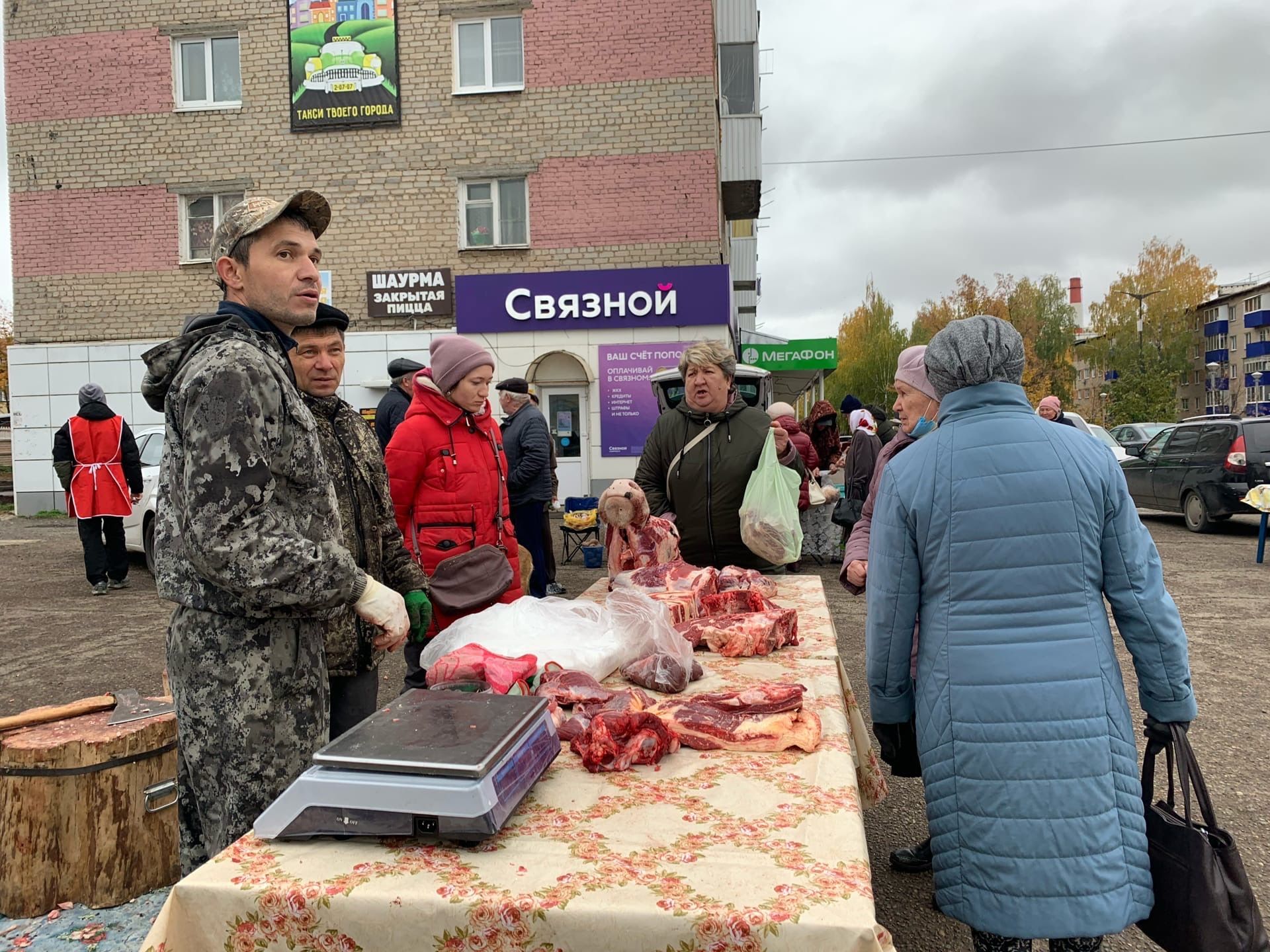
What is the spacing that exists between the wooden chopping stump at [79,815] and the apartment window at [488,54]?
15085 mm

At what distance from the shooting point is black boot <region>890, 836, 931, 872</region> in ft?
10.7

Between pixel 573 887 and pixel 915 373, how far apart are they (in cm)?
235

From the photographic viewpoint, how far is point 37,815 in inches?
107

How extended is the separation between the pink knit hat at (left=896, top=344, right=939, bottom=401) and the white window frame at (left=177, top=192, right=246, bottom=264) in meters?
15.9

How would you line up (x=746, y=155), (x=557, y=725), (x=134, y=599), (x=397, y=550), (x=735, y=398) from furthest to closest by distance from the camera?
(x=746, y=155), (x=134, y=599), (x=735, y=398), (x=397, y=550), (x=557, y=725)

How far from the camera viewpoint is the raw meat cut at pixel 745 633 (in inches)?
115

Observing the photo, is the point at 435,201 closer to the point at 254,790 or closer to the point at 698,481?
the point at 698,481

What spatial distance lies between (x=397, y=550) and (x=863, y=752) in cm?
179

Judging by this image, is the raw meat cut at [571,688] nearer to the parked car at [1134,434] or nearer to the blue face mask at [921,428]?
the blue face mask at [921,428]

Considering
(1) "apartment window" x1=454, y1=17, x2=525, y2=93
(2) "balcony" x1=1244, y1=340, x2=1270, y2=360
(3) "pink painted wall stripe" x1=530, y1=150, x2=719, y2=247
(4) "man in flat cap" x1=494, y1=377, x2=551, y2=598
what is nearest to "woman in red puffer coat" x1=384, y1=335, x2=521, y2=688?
(4) "man in flat cap" x1=494, y1=377, x2=551, y2=598

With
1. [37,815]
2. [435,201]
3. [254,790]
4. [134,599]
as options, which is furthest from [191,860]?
[435,201]

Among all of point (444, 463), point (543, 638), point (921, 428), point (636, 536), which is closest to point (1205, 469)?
point (921, 428)

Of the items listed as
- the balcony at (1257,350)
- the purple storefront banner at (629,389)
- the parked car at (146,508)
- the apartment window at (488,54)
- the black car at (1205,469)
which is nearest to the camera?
the parked car at (146,508)

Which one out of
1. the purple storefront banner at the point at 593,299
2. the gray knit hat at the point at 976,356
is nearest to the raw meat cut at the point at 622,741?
the gray knit hat at the point at 976,356
